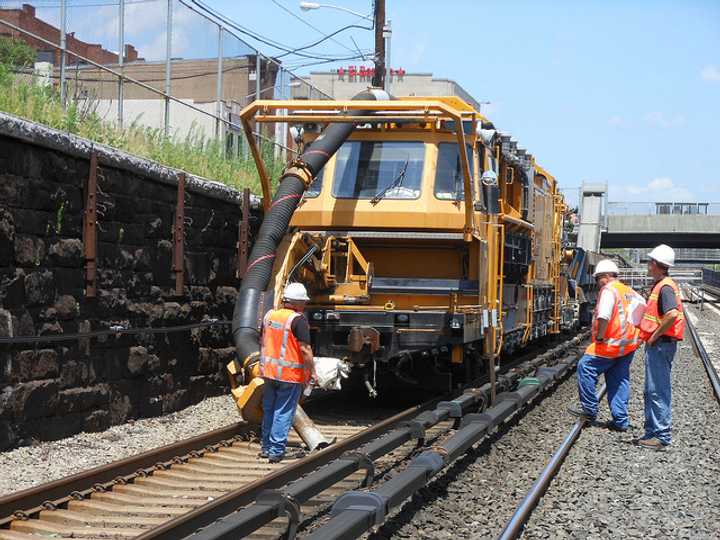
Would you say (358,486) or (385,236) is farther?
(385,236)

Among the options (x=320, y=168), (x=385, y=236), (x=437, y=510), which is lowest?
(x=437, y=510)

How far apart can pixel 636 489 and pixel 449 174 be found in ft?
15.0

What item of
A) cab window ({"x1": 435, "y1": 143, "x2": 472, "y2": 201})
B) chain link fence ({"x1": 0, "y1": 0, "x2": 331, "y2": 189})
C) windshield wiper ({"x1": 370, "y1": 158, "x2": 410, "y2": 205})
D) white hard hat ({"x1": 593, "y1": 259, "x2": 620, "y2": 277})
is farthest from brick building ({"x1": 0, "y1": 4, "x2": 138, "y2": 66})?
white hard hat ({"x1": 593, "y1": 259, "x2": 620, "y2": 277})

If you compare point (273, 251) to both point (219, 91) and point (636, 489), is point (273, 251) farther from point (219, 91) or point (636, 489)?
point (219, 91)

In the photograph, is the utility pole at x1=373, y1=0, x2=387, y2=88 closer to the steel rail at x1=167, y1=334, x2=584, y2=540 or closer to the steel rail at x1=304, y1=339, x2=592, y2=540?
the steel rail at x1=304, y1=339, x2=592, y2=540

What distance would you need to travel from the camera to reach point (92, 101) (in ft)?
42.8

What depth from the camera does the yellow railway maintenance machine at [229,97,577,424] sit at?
11031 mm

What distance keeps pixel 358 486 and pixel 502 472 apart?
5.23ft

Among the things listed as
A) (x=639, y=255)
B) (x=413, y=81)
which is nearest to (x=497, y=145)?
(x=413, y=81)

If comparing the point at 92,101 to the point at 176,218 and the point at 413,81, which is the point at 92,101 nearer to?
the point at 176,218

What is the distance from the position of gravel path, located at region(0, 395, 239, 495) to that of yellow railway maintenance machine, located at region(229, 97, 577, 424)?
66.9 inches

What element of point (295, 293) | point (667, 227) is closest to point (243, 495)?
point (295, 293)

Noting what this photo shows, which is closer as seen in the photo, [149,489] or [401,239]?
[149,489]

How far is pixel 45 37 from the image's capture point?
12.5m
